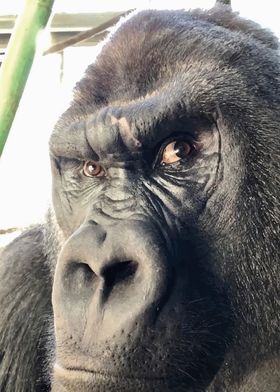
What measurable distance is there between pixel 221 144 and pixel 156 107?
0.22m

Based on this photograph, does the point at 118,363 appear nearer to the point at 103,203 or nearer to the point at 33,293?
the point at 103,203

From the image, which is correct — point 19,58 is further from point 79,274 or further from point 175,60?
point 175,60

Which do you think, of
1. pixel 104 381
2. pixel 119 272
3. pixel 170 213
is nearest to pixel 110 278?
pixel 119 272

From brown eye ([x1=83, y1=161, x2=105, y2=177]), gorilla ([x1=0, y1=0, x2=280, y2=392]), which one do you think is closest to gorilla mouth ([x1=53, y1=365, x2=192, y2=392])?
gorilla ([x1=0, y1=0, x2=280, y2=392])

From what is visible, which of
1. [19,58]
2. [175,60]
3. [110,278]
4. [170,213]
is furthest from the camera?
[175,60]

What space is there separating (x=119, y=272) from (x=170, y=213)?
350 mm

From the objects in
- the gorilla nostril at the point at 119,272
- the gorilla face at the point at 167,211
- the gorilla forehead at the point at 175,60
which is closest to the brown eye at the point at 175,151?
the gorilla face at the point at 167,211

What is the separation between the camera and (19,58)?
71.2 inches

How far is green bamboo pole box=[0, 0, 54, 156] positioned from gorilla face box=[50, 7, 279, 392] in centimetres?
51

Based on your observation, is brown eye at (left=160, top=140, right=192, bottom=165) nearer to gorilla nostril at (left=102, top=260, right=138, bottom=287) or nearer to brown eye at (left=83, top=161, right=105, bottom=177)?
brown eye at (left=83, top=161, right=105, bottom=177)

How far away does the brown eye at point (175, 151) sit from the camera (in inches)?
95.6

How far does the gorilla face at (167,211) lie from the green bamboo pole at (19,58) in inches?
20.0

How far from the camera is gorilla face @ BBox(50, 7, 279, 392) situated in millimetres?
2100

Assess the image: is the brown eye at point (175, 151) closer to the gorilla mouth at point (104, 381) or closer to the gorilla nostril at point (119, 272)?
the gorilla nostril at point (119, 272)
